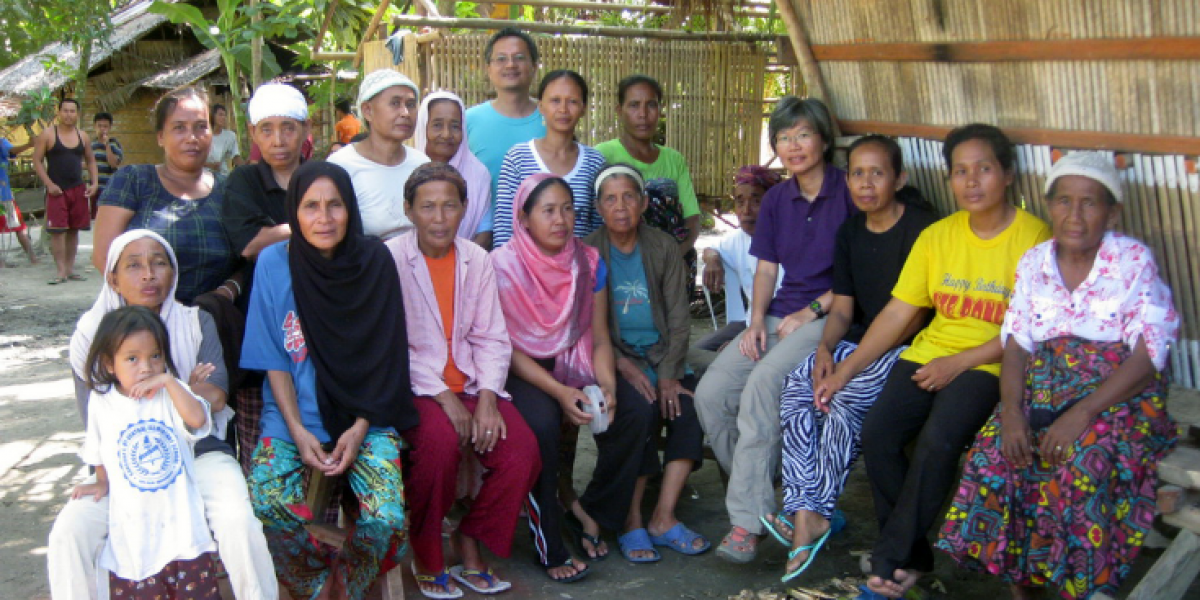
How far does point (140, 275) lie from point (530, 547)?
1.98 metres

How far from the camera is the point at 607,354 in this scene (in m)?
4.45

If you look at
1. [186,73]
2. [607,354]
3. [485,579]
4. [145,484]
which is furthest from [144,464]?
[186,73]

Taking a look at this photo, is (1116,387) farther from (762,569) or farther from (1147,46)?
(762,569)

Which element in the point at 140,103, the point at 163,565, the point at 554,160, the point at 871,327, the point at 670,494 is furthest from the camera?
the point at 140,103

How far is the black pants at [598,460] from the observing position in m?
4.15

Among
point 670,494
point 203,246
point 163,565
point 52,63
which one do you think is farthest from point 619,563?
point 52,63

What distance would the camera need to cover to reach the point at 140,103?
829 inches

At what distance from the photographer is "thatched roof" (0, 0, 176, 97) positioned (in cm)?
1947

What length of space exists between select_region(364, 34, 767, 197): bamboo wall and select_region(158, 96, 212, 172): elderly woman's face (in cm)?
311

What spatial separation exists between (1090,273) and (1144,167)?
1.94ft

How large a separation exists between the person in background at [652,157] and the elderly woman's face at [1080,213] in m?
2.08

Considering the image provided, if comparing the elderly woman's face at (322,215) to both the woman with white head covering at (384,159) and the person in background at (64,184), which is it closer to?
the woman with white head covering at (384,159)

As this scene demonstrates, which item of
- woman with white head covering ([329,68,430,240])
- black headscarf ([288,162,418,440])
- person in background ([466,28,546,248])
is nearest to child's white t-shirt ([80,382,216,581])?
black headscarf ([288,162,418,440])

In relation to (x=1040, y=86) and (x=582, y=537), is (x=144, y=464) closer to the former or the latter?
(x=582, y=537)
